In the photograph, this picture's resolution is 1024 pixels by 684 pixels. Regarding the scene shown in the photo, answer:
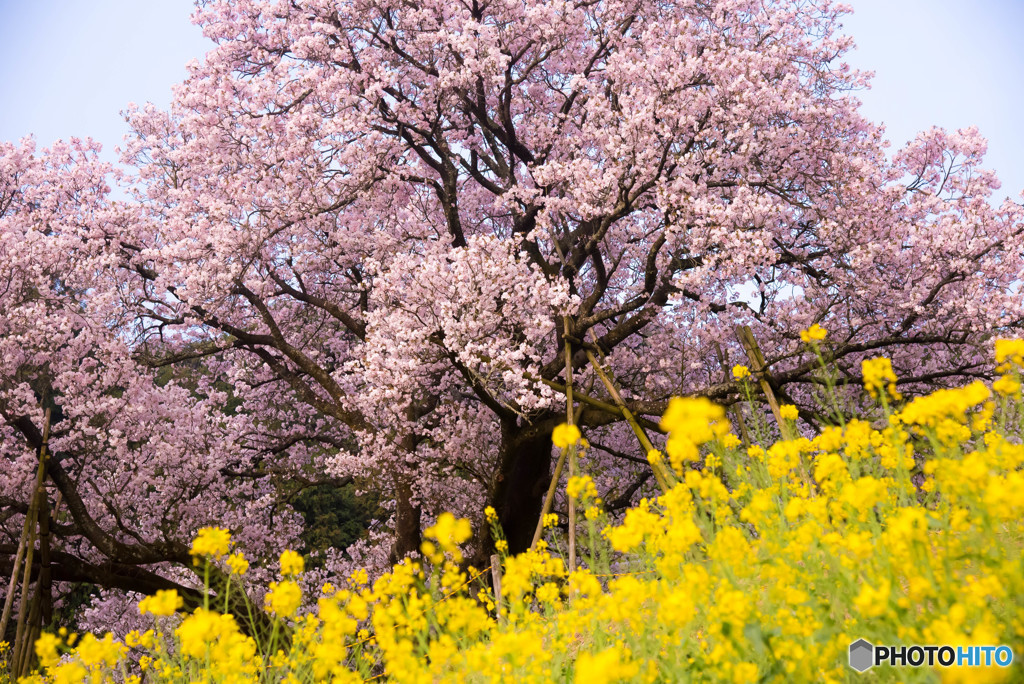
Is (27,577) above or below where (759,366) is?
below

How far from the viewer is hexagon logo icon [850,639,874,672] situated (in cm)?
298

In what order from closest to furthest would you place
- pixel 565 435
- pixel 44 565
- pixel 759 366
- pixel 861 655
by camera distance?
pixel 861 655, pixel 565 435, pixel 759 366, pixel 44 565

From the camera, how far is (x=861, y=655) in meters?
3.02

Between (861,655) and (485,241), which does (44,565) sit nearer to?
(485,241)

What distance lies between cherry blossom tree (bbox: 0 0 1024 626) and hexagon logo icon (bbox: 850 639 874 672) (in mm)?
6133

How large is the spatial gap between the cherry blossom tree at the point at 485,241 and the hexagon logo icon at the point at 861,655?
6.13 meters

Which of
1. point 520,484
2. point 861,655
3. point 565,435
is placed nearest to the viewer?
point 861,655

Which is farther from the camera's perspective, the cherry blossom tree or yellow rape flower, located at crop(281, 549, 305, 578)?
the cherry blossom tree

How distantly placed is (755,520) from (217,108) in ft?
41.4

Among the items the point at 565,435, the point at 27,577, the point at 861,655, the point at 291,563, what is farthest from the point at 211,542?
the point at 27,577

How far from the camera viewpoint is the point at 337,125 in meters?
11.5

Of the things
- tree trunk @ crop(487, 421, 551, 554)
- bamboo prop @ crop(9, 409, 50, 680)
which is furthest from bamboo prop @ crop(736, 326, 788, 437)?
bamboo prop @ crop(9, 409, 50, 680)

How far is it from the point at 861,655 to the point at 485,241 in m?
7.70

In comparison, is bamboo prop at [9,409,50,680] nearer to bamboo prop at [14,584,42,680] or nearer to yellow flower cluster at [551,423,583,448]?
bamboo prop at [14,584,42,680]
